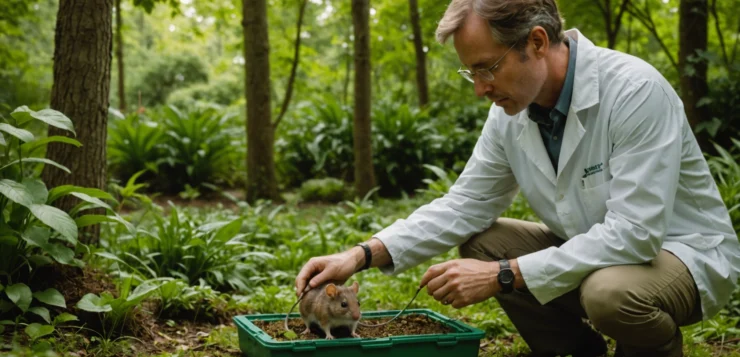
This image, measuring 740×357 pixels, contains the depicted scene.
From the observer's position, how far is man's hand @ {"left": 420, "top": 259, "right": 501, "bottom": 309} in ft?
9.91

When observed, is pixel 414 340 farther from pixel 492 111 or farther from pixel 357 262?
pixel 492 111

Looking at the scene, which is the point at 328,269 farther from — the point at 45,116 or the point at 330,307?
the point at 45,116

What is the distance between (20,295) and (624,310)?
273cm

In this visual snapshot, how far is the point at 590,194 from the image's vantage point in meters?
3.19

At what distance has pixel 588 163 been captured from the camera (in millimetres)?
3195

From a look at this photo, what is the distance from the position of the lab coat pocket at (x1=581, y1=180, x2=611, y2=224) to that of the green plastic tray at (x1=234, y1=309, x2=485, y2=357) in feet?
2.47

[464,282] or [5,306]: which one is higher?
[464,282]

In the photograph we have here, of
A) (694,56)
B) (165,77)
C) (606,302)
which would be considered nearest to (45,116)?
(606,302)

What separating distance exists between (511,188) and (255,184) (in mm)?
5255

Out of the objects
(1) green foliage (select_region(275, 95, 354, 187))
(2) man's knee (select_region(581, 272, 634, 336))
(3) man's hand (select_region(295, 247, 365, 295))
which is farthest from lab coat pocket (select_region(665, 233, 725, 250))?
(1) green foliage (select_region(275, 95, 354, 187))

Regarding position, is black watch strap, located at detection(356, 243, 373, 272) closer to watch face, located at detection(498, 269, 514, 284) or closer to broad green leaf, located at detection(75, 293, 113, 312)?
watch face, located at detection(498, 269, 514, 284)

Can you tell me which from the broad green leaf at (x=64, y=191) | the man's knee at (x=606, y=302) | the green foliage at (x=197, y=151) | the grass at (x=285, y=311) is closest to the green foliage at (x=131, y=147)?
the green foliage at (x=197, y=151)

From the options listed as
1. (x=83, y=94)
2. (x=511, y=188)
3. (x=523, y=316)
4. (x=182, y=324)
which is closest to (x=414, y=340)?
(x=523, y=316)

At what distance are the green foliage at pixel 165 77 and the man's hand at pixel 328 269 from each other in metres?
19.7
